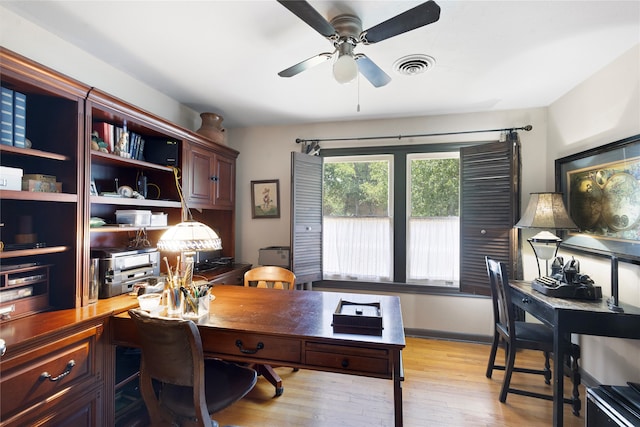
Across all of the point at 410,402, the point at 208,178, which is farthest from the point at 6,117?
the point at 410,402

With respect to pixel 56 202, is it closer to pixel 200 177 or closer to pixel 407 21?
pixel 200 177

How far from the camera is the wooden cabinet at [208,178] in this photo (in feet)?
8.60

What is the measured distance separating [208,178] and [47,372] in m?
1.92

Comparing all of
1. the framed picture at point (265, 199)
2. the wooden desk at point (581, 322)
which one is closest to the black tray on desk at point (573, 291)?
the wooden desk at point (581, 322)

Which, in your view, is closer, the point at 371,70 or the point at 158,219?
the point at 371,70

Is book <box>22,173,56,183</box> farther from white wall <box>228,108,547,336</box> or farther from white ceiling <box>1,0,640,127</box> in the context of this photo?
white wall <box>228,108,547,336</box>

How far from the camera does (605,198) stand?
2.09 metres

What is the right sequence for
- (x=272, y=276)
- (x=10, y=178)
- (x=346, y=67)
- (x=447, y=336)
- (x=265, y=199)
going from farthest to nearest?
(x=265, y=199)
(x=447, y=336)
(x=272, y=276)
(x=346, y=67)
(x=10, y=178)

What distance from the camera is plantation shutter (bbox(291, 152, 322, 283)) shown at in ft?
10.2

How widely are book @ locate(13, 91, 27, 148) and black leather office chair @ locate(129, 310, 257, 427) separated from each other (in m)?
1.12

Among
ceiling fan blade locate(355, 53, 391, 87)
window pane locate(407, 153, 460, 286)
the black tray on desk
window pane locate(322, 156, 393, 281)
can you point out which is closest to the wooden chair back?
window pane locate(322, 156, 393, 281)

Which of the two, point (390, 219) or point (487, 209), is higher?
point (487, 209)

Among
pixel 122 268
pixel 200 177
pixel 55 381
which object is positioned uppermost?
pixel 200 177

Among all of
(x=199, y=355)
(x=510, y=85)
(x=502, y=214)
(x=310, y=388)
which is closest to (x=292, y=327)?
(x=199, y=355)
